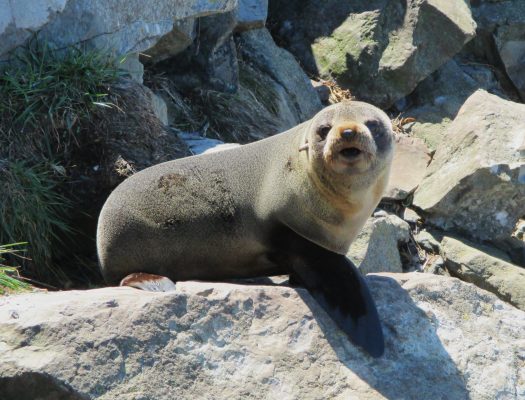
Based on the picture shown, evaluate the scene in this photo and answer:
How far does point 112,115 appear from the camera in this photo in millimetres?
6641

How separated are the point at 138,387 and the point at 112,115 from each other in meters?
3.06

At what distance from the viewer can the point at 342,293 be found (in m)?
4.68

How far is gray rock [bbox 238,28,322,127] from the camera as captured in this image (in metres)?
9.54

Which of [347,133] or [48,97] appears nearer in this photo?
[347,133]

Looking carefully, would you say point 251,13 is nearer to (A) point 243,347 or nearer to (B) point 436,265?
(B) point 436,265

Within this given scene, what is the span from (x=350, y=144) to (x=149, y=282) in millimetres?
1226

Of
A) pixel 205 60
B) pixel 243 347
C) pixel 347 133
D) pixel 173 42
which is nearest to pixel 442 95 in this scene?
pixel 205 60

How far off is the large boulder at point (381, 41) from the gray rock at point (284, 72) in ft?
2.12

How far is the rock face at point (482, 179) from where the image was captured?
8734mm

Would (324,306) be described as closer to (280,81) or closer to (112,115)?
(112,115)

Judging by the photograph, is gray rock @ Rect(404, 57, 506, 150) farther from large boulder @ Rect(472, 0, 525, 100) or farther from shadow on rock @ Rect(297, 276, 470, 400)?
shadow on rock @ Rect(297, 276, 470, 400)

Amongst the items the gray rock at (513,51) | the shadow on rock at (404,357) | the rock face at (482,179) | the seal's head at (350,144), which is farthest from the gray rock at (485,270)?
the shadow on rock at (404,357)

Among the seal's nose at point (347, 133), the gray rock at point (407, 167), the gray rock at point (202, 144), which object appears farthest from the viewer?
the gray rock at point (407, 167)

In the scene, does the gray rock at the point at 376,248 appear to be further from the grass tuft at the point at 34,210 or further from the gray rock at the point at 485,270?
the grass tuft at the point at 34,210
